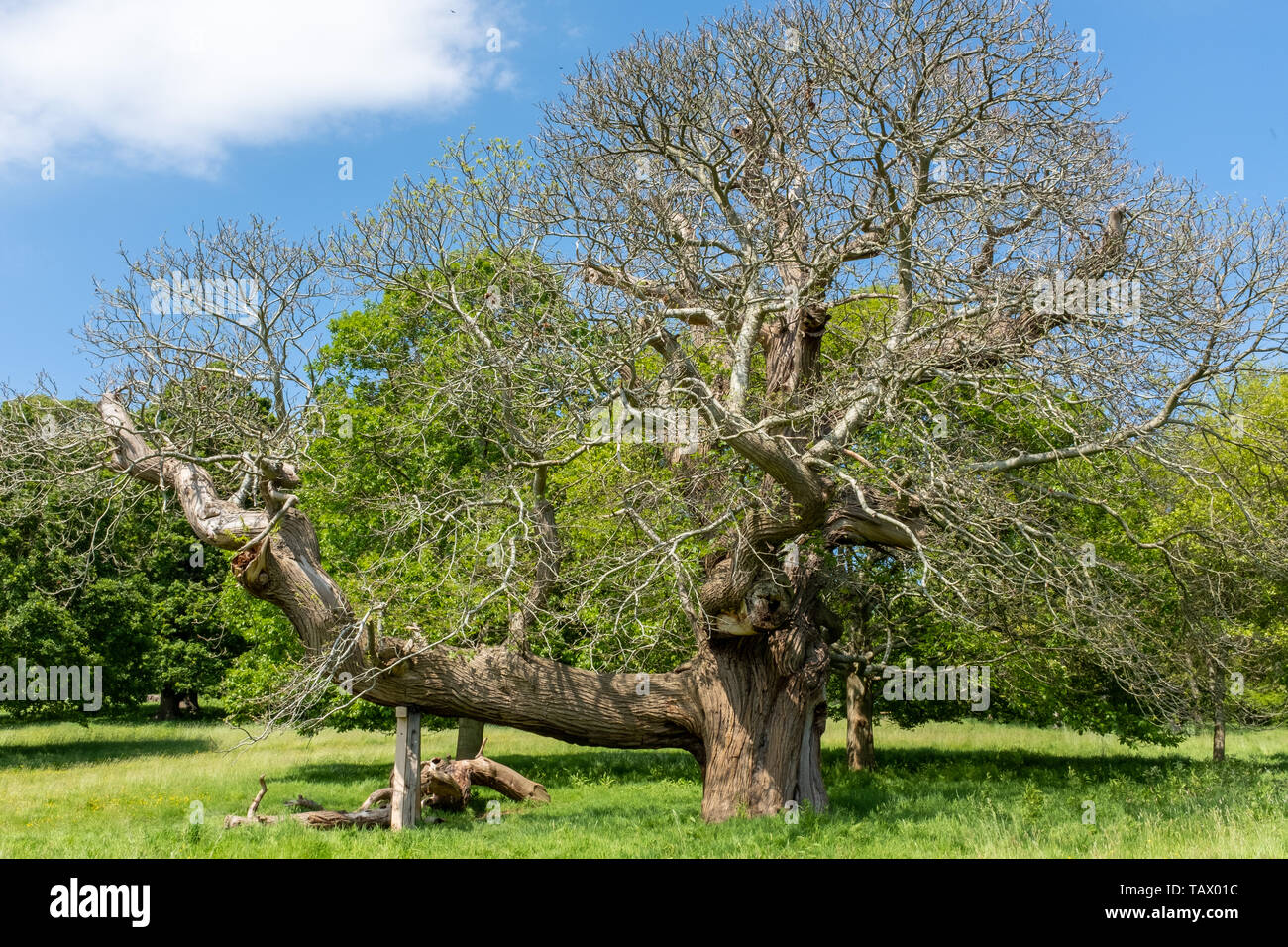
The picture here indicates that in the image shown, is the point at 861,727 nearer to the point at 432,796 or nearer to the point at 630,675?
the point at 630,675

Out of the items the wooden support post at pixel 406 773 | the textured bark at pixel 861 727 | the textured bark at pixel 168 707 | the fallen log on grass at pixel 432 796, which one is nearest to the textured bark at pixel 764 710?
the wooden support post at pixel 406 773

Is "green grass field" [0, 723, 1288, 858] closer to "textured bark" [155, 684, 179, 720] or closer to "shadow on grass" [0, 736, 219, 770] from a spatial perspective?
"shadow on grass" [0, 736, 219, 770]

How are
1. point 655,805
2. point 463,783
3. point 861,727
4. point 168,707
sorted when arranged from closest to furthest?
point 463,783, point 655,805, point 861,727, point 168,707

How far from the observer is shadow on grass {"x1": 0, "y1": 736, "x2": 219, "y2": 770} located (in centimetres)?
2264

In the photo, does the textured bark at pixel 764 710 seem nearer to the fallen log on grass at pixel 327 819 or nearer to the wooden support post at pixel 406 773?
the wooden support post at pixel 406 773

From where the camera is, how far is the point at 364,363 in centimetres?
2380

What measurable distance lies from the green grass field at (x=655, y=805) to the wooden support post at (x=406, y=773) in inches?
21.4

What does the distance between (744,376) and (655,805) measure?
7.23m

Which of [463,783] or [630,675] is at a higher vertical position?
[630,675]

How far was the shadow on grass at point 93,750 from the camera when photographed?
22.6 meters

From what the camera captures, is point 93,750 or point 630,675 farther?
point 93,750

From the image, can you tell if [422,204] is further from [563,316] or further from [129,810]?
[129,810]

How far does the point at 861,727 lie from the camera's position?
20.0m

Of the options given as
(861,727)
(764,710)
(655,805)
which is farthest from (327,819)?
(861,727)
